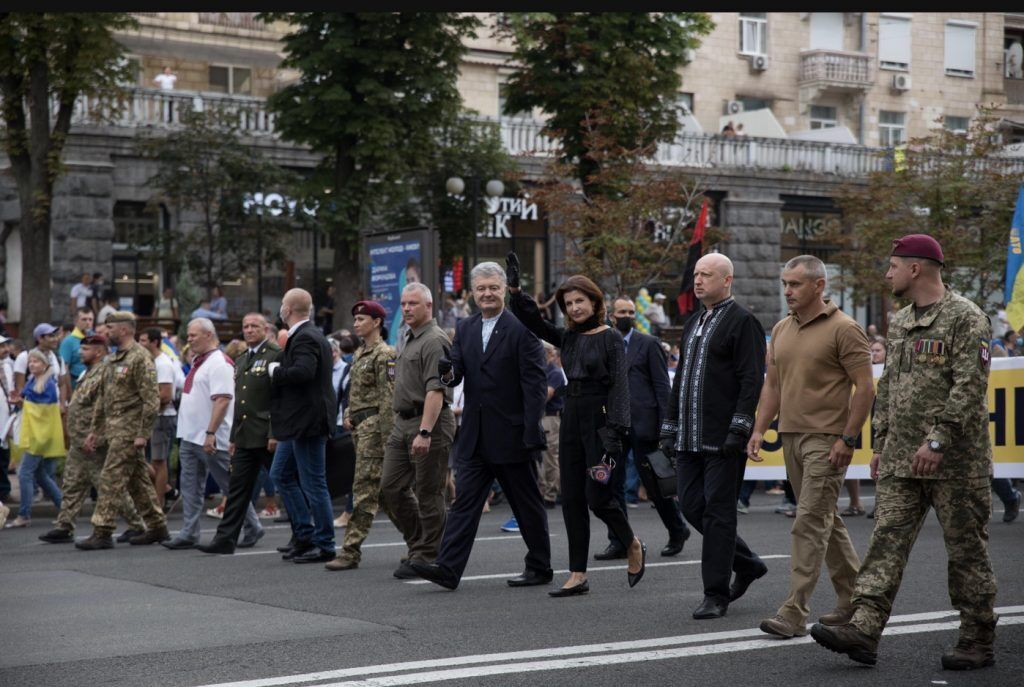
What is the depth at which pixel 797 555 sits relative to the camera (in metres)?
7.80

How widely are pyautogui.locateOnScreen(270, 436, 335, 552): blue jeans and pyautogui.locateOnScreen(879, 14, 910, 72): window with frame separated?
32.0 meters

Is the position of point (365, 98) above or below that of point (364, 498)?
above

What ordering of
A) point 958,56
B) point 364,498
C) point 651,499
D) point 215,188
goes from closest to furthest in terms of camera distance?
point 651,499 → point 364,498 → point 215,188 → point 958,56

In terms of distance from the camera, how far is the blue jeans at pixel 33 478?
15344 mm

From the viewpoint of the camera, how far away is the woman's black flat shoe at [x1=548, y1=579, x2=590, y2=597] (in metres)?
9.42

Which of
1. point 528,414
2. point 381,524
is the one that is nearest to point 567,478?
point 528,414

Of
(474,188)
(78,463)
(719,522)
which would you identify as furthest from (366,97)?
(719,522)

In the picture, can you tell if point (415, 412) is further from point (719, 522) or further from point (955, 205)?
point (955, 205)

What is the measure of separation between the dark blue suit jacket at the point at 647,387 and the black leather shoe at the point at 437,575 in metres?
3.46

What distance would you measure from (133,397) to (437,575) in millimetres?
4645

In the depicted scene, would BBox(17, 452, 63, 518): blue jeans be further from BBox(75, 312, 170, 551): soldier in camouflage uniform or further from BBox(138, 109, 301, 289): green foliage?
BBox(138, 109, 301, 289): green foliage

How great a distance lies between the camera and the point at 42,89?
23.2 meters

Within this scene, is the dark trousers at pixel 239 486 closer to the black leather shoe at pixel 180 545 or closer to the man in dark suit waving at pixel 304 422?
the man in dark suit waving at pixel 304 422

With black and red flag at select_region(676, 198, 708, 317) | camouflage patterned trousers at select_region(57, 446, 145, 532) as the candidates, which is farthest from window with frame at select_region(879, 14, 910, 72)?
camouflage patterned trousers at select_region(57, 446, 145, 532)
